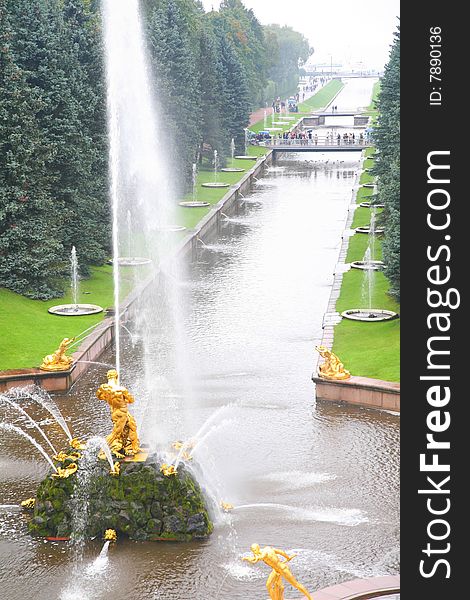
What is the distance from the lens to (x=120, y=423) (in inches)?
662

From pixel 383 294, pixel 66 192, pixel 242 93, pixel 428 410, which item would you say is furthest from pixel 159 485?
pixel 242 93

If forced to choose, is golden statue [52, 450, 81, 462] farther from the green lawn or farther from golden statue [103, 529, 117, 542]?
the green lawn

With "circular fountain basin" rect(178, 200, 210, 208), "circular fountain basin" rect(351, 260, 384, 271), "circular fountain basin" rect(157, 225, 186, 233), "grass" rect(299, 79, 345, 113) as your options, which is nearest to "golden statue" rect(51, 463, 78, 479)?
"circular fountain basin" rect(351, 260, 384, 271)

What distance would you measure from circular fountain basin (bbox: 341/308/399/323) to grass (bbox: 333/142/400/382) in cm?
21

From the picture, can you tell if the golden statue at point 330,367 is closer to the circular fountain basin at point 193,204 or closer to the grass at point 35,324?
the grass at point 35,324

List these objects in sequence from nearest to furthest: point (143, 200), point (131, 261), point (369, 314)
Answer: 1. point (369, 314)
2. point (131, 261)
3. point (143, 200)

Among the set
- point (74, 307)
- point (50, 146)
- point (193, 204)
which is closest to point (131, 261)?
point (50, 146)

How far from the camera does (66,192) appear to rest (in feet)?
112

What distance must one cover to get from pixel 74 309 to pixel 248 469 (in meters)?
12.7

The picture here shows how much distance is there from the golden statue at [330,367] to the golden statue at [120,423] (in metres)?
7.11

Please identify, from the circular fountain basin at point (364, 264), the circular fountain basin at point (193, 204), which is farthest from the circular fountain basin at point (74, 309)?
the circular fountain basin at point (193, 204)

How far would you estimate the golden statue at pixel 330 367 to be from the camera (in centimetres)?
2314

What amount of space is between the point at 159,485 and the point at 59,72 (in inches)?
817

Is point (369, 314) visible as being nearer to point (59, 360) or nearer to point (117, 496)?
point (59, 360)
